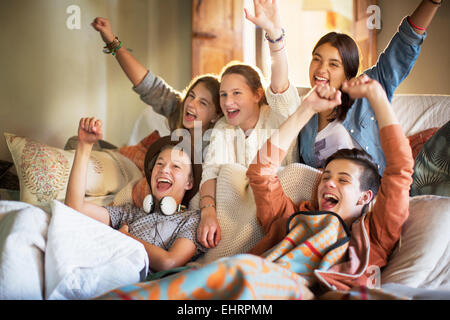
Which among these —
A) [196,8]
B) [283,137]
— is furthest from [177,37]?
[283,137]

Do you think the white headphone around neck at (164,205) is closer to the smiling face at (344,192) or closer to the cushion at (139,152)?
the smiling face at (344,192)

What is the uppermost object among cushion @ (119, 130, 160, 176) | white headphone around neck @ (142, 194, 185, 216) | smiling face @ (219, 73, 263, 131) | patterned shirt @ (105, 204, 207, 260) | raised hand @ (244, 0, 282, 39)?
raised hand @ (244, 0, 282, 39)

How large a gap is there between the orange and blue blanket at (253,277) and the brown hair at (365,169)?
0.66ft

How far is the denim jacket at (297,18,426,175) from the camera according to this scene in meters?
1.47

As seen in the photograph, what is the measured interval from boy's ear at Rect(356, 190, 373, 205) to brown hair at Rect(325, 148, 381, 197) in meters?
0.01

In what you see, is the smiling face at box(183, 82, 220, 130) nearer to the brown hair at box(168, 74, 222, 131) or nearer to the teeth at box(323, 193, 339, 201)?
the brown hair at box(168, 74, 222, 131)

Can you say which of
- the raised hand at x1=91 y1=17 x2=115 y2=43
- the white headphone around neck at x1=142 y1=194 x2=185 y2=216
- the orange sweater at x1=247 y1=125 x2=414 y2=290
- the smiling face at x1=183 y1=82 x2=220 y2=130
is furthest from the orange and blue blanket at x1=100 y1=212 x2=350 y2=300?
the raised hand at x1=91 y1=17 x2=115 y2=43

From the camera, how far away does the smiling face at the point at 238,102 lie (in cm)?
155

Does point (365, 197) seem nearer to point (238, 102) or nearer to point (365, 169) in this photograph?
point (365, 169)

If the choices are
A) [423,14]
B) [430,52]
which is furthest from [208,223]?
[430,52]

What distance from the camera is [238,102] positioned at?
5.12ft

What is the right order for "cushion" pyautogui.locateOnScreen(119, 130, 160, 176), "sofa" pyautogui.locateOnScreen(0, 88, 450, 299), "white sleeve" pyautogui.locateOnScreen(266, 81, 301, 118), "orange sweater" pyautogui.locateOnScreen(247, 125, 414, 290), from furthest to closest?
"cushion" pyautogui.locateOnScreen(119, 130, 160, 176) → "white sleeve" pyautogui.locateOnScreen(266, 81, 301, 118) → "orange sweater" pyautogui.locateOnScreen(247, 125, 414, 290) → "sofa" pyautogui.locateOnScreen(0, 88, 450, 299)

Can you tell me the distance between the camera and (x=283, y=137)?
3.88ft
